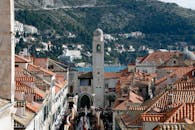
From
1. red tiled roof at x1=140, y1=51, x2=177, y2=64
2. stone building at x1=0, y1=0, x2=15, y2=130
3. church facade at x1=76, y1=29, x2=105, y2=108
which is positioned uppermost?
stone building at x1=0, y1=0, x2=15, y2=130

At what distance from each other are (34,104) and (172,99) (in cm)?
1588

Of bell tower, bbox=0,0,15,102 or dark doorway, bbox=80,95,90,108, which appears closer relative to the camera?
bell tower, bbox=0,0,15,102

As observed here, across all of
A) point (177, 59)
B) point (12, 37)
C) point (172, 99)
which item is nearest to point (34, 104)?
point (172, 99)

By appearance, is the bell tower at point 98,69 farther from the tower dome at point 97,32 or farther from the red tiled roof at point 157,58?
the red tiled roof at point 157,58

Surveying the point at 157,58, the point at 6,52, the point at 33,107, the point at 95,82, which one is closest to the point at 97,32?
the point at 95,82

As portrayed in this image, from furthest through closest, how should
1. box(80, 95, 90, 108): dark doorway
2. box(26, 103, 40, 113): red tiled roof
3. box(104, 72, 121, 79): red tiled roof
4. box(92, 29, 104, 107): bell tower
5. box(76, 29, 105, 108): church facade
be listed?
box(80, 95, 90, 108): dark doorway → box(104, 72, 121, 79): red tiled roof → box(76, 29, 105, 108): church facade → box(92, 29, 104, 107): bell tower → box(26, 103, 40, 113): red tiled roof

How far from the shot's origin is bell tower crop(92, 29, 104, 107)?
463 ft

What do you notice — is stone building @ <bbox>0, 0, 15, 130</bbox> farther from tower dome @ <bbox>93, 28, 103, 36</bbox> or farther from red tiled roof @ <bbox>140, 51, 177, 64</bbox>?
tower dome @ <bbox>93, 28, 103, 36</bbox>

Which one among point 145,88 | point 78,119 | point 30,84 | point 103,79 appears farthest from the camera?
point 103,79

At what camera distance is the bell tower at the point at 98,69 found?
141000mm

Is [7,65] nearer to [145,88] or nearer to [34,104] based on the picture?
[34,104]

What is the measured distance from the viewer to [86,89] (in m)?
145

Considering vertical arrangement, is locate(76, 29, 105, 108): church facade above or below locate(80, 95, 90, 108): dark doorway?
→ above

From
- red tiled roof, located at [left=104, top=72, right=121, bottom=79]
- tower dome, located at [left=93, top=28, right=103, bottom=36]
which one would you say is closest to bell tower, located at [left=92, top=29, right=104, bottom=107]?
tower dome, located at [left=93, top=28, right=103, bottom=36]
